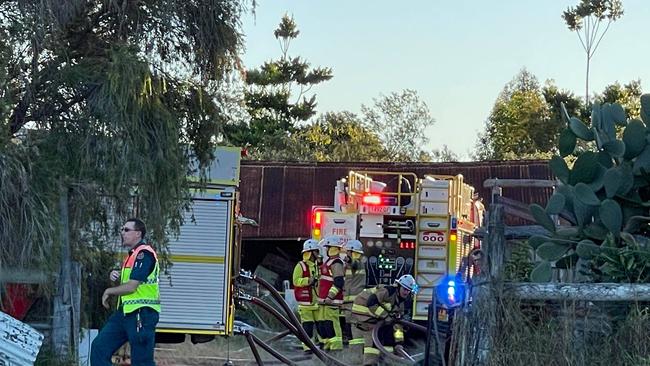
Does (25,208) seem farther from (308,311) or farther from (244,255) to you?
(244,255)

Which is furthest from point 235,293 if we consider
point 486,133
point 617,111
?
point 486,133

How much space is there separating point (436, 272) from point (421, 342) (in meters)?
1.16

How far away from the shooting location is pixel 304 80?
131 ft

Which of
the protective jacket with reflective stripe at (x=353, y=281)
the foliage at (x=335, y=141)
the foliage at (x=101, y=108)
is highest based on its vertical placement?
the foliage at (x=335, y=141)

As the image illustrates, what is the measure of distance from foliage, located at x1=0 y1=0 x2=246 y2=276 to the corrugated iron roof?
1175mm

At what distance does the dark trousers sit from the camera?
8.47 metres

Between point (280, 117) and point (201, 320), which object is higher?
point (280, 117)

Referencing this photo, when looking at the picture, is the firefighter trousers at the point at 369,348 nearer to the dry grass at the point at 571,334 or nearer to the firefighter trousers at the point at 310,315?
the firefighter trousers at the point at 310,315

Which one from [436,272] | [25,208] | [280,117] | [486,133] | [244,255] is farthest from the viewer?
[486,133]

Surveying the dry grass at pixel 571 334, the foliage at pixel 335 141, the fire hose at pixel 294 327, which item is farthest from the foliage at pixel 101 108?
the foliage at pixel 335 141

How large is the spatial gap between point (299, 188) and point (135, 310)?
55.5 feet

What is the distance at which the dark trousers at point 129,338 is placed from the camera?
8.47 metres

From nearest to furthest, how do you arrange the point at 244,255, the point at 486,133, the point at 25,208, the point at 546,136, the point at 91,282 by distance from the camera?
the point at 25,208 → the point at 91,282 → the point at 244,255 → the point at 546,136 → the point at 486,133

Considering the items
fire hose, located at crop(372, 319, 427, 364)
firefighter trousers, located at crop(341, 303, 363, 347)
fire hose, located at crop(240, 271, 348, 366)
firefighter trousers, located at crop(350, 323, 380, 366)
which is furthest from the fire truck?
firefighter trousers, located at crop(350, 323, 380, 366)
